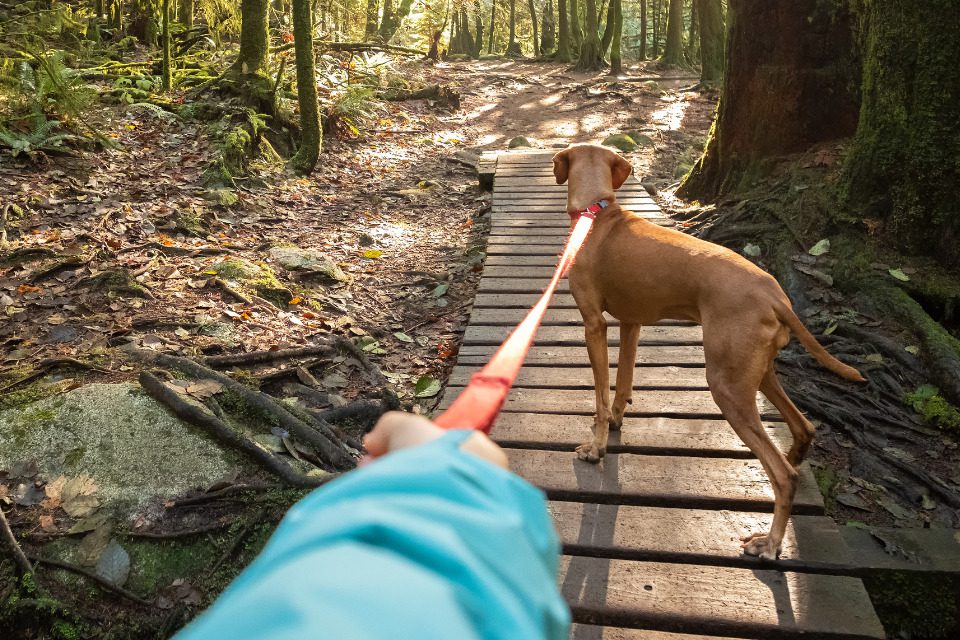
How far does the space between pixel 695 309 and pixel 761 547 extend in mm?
1134

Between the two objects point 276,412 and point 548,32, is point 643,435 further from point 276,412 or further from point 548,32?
point 548,32

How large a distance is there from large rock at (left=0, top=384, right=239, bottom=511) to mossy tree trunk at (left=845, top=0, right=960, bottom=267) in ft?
17.2

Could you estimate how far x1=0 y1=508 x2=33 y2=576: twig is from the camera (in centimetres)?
257

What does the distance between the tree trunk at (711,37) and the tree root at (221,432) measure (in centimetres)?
1687

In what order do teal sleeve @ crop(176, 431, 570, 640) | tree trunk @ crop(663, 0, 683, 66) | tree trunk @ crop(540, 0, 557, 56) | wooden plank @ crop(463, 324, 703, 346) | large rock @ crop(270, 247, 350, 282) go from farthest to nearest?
1. tree trunk @ crop(540, 0, 557, 56)
2. tree trunk @ crop(663, 0, 683, 66)
3. large rock @ crop(270, 247, 350, 282)
4. wooden plank @ crop(463, 324, 703, 346)
5. teal sleeve @ crop(176, 431, 570, 640)

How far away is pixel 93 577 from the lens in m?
2.61

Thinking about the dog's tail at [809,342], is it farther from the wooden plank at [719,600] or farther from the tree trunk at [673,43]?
the tree trunk at [673,43]

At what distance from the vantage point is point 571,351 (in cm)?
477

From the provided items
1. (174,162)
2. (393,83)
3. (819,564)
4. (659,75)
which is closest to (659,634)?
(819,564)

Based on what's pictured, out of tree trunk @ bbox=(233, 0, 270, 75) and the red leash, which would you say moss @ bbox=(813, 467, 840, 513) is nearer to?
the red leash

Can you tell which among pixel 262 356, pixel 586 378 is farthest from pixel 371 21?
pixel 586 378

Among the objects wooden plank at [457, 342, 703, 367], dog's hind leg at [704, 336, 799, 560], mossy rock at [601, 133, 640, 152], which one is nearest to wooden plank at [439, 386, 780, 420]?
wooden plank at [457, 342, 703, 367]

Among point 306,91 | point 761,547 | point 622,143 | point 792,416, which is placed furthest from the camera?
point 622,143

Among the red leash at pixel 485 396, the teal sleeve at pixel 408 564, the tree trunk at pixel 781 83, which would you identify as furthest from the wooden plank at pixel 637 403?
the tree trunk at pixel 781 83
